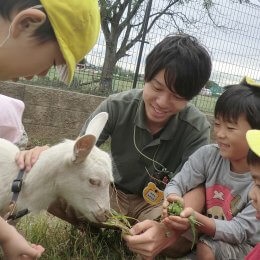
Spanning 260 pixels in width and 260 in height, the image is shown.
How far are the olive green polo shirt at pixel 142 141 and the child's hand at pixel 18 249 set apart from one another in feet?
4.53

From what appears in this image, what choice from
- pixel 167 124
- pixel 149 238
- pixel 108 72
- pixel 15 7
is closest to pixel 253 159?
pixel 149 238

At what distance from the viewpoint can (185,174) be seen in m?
2.92

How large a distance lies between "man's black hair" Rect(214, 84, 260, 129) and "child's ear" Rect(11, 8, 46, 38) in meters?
1.34

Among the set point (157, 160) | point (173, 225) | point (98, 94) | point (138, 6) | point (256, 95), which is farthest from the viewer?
point (138, 6)

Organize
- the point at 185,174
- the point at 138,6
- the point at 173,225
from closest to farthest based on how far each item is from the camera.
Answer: the point at 173,225
the point at 185,174
the point at 138,6

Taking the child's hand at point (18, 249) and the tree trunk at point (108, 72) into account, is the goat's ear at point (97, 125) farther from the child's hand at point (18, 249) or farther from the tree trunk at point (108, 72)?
the tree trunk at point (108, 72)

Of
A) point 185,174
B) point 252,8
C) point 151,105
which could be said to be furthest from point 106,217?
point 252,8

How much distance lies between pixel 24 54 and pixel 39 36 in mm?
85

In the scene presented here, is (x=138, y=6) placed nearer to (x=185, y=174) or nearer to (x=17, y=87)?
(x=17, y=87)

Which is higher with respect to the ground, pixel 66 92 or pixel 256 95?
pixel 256 95

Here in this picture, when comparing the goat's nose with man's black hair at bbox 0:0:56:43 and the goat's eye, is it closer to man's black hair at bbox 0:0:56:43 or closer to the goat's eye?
the goat's eye

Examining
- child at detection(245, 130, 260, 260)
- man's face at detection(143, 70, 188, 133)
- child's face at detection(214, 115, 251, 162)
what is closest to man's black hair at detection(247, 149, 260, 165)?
child at detection(245, 130, 260, 260)

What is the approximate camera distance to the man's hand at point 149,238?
252 centimetres

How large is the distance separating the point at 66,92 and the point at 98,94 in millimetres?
453
